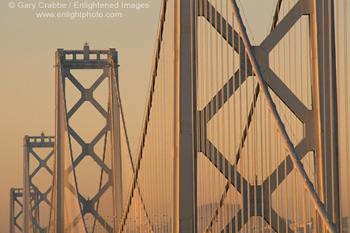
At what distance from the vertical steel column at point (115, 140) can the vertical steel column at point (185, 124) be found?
15965 millimetres

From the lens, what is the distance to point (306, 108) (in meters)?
11.1

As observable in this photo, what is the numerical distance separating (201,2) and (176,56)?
0.60m

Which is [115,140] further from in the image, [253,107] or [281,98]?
[253,107]

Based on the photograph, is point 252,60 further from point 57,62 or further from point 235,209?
point 57,62

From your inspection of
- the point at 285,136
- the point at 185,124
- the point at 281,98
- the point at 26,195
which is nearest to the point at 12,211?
the point at 26,195

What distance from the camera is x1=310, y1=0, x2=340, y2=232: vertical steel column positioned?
10812mm

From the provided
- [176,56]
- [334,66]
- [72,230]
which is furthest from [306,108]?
[72,230]

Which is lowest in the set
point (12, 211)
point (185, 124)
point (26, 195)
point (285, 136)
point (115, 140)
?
point (285, 136)

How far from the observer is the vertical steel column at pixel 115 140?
91.1ft

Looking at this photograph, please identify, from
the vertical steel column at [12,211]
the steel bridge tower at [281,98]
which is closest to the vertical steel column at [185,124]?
the steel bridge tower at [281,98]

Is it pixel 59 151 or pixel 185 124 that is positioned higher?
pixel 59 151

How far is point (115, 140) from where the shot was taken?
28500 mm

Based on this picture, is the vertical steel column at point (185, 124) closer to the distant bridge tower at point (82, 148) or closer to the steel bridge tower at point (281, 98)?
the steel bridge tower at point (281, 98)

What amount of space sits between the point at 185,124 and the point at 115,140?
56.2 feet
